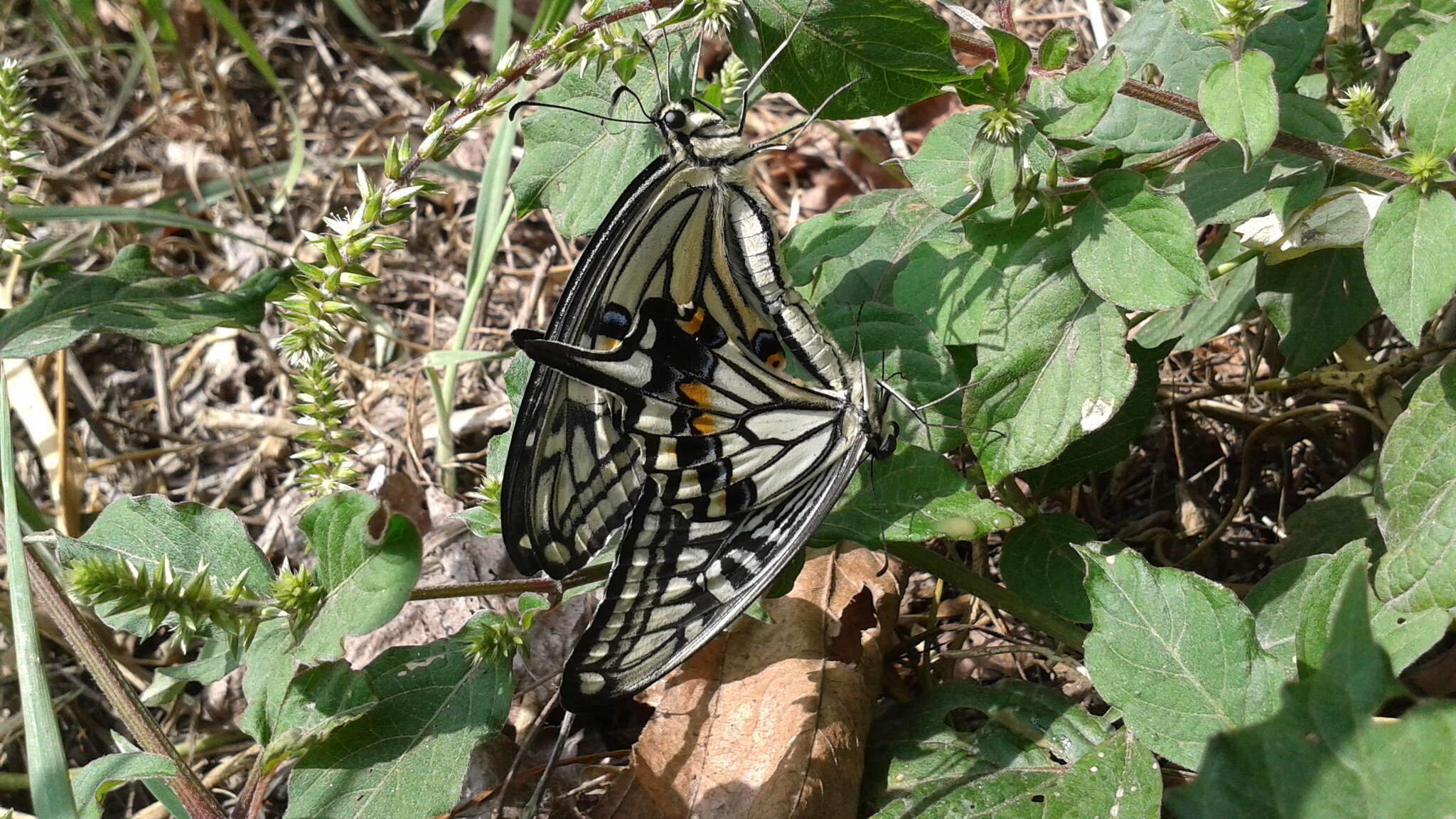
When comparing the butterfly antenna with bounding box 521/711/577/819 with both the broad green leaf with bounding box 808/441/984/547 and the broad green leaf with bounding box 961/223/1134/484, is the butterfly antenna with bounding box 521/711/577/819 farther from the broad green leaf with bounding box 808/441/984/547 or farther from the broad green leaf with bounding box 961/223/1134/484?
the broad green leaf with bounding box 961/223/1134/484

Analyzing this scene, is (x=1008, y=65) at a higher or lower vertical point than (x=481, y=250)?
higher

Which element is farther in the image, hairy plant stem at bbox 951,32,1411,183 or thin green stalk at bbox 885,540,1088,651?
thin green stalk at bbox 885,540,1088,651

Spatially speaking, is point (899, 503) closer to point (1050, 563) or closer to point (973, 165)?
point (1050, 563)

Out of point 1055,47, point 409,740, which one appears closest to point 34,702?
point 409,740

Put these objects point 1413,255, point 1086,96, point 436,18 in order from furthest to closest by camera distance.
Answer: point 436,18
point 1086,96
point 1413,255

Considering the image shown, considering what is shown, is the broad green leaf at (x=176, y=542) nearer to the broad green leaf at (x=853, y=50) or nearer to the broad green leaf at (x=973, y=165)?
the broad green leaf at (x=853, y=50)

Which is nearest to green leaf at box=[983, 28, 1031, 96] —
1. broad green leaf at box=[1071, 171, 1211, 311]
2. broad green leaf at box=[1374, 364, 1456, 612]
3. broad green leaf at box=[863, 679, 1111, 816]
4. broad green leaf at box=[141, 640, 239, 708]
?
broad green leaf at box=[1071, 171, 1211, 311]

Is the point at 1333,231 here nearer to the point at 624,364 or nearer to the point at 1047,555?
the point at 1047,555

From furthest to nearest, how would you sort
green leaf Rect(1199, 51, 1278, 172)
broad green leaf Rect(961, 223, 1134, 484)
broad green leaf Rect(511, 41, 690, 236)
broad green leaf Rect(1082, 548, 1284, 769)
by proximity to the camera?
broad green leaf Rect(511, 41, 690, 236) < broad green leaf Rect(961, 223, 1134, 484) < broad green leaf Rect(1082, 548, 1284, 769) < green leaf Rect(1199, 51, 1278, 172)

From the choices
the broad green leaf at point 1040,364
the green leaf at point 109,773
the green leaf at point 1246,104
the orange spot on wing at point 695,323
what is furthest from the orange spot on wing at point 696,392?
the green leaf at point 109,773
